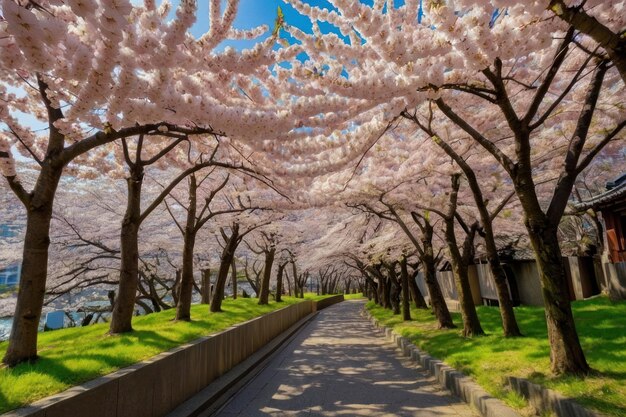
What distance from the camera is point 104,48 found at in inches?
152

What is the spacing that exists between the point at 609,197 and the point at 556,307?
1260cm

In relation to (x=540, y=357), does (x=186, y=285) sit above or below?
above

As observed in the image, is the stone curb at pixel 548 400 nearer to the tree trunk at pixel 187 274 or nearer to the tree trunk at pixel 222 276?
the tree trunk at pixel 187 274

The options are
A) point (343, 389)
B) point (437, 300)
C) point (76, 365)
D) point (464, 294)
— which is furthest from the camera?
point (437, 300)

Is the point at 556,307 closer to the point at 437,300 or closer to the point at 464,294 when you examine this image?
the point at 464,294

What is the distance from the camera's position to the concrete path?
6.01 metres

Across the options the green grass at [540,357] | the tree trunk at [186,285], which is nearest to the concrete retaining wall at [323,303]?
the tree trunk at [186,285]

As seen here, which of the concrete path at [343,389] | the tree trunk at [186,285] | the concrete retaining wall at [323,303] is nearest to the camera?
the concrete path at [343,389]

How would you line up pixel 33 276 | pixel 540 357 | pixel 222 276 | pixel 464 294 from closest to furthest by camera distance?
pixel 33 276 → pixel 540 357 → pixel 464 294 → pixel 222 276

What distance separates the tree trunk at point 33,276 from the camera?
5.59m

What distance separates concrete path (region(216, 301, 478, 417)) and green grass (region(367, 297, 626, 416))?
774 mm

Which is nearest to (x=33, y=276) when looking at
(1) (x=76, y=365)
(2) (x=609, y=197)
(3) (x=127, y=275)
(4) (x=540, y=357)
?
(1) (x=76, y=365)

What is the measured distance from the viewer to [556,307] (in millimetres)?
5492

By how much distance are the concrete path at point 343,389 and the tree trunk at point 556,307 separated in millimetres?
1581
